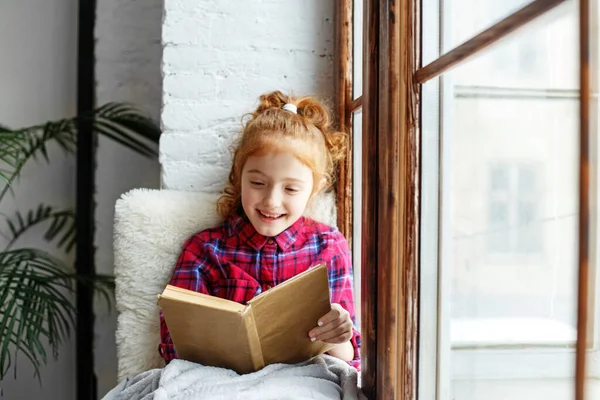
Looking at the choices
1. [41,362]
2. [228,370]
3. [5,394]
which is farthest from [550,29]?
[5,394]

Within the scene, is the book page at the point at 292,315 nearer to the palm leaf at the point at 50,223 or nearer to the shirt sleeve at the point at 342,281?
the shirt sleeve at the point at 342,281

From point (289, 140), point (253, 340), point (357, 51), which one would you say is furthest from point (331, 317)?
point (357, 51)

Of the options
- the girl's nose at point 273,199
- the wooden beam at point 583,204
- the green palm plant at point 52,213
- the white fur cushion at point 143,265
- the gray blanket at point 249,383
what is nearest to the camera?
the wooden beam at point 583,204

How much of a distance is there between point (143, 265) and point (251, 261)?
233mm

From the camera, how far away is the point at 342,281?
46.3 inches

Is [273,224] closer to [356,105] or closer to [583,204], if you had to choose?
[356,105]

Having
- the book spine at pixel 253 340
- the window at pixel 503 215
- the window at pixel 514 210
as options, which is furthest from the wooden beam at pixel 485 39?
the book spine at pixel 253 340

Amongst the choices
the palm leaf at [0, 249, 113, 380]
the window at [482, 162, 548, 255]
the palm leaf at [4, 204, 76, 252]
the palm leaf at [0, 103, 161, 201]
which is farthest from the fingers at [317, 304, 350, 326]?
the palm leaf at [4, 204, 76, 252]

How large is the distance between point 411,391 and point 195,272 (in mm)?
502

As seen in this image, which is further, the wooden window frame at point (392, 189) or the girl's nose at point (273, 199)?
the girl's nose at point (273, 199)

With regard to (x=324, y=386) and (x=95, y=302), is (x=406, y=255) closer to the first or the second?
(x=324, y=386)

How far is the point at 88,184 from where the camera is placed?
5.36 feet

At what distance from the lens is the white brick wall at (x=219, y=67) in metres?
1.33

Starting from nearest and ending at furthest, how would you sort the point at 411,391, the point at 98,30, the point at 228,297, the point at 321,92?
the point at 411,391, the point at 228,297, the point at 321,92, the point at 98,30
